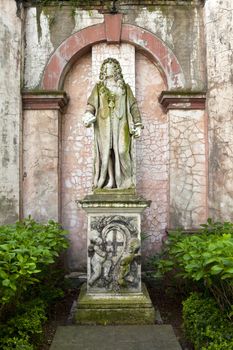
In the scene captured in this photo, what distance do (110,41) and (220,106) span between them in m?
2.52

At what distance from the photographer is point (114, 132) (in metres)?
6.31

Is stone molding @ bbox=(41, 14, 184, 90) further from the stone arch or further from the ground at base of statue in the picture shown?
the ground at base of statue

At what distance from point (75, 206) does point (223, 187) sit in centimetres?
285

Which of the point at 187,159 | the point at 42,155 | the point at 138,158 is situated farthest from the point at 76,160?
the point at 187,159

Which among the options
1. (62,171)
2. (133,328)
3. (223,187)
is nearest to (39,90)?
(62,171)

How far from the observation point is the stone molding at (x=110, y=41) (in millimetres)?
8203

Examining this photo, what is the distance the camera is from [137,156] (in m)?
8.33

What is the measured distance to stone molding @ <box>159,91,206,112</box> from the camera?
804cm

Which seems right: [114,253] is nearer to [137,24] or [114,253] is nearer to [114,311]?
[114,311]

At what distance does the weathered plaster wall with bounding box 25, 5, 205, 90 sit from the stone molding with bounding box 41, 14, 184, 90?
0.37 ft

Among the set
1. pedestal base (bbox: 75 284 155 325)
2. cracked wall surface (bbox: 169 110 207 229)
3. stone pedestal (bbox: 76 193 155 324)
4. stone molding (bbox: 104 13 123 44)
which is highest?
stone molding (bbox: 104 13 123 44)

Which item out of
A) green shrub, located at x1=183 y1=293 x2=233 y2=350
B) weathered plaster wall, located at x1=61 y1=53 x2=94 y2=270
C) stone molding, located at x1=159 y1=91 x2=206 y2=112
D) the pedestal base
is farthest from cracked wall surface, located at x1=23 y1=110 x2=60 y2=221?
green shrub, located at x1=183 y1=293 x2=233 y2=350

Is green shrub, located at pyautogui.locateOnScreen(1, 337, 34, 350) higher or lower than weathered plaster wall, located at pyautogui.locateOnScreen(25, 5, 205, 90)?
lower

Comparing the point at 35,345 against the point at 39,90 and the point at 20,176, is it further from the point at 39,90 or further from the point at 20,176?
the point at 39,90
